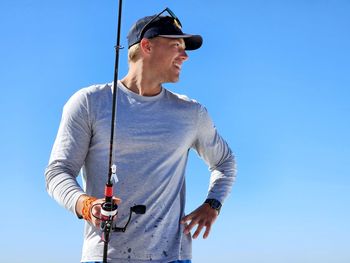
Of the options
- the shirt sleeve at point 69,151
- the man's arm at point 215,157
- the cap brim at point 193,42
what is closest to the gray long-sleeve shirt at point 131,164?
the shirt sleeve at point 69,151

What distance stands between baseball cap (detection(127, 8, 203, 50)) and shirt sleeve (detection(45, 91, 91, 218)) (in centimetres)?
95

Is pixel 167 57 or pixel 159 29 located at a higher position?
pixel 159 29

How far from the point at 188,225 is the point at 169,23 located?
1.95 m

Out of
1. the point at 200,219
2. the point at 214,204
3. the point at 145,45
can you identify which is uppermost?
the point at 145,45

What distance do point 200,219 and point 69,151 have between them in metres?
1.26

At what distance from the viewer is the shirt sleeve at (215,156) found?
5383 millimetres

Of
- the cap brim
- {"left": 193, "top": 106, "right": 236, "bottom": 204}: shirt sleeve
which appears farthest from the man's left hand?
the cap brim

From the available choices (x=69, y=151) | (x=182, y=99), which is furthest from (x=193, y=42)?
(x=69, y=151)

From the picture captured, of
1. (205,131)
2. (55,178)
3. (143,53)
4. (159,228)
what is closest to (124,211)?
(159,228)

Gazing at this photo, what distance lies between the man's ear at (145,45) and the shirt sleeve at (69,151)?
2.70ft

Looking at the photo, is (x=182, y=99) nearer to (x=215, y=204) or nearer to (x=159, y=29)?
(x=159, y=29)

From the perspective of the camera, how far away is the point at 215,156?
5551mm

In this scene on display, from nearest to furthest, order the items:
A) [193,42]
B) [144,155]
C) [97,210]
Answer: [97,210], [144,155], [193,42]

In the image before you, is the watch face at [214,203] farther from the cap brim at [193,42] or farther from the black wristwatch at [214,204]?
the cap brim at [193,42]
